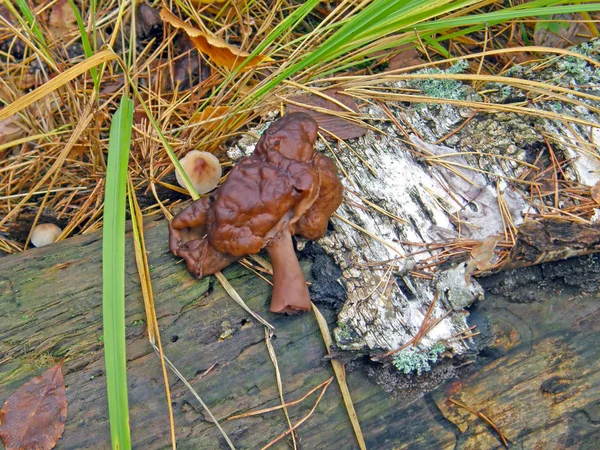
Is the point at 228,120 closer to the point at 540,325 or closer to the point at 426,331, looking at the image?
the point at 426,331

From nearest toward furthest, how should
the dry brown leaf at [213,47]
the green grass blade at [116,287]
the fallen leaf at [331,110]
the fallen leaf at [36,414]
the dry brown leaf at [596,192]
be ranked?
the green grass blade at [116,287] → the fallen leaf at [36,414] → the dry brown leaf at [596,192] → the fallen leaf at [331,110] → the dry brown leaf at [213,47]

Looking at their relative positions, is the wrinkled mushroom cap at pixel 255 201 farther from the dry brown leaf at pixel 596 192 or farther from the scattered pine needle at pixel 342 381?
the dry brown leaf at pixel 596 192

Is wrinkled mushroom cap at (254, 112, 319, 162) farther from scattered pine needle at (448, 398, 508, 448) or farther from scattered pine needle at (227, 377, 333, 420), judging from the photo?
scattered pine needle at (448, 398, 508, 448)

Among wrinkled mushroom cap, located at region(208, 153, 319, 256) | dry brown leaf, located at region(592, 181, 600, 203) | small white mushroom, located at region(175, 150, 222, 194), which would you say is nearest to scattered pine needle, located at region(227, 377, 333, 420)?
wrinkled mushroom cap, located at region(208, 153, 319, 256)

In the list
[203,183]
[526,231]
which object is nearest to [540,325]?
[526,231]

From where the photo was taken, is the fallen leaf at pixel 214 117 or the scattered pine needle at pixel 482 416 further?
the fallen leaf at pixel 214 117

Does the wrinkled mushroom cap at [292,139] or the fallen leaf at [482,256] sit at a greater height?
the wrinkled mushroom cap at [292,139]

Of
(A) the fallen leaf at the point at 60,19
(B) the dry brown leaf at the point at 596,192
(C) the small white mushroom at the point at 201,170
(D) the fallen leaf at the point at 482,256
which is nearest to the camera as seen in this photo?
(D) the fallen leaf at the point at 482,256

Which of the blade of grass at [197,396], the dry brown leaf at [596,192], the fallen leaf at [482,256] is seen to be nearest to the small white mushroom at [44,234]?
the blade of grass at [197,396]
